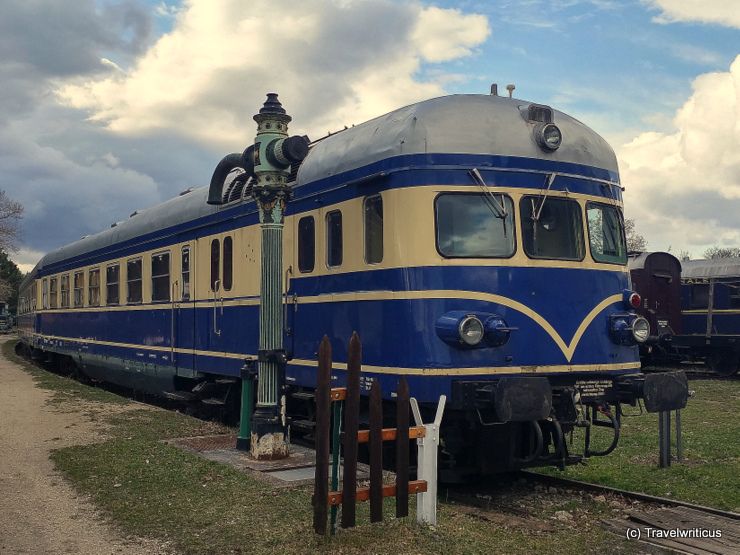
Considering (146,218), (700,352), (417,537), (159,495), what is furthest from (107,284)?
(700,352)

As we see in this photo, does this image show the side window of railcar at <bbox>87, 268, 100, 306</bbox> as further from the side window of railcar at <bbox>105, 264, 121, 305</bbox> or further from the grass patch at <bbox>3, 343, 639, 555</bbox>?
the grass patch at <bbox>3, 343, 639, 555</bbox>

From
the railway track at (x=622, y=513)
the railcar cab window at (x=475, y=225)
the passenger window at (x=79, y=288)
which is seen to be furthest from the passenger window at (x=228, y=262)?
the passenger window at (x=79, y=288)

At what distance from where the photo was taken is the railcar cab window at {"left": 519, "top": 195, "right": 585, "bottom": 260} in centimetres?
802

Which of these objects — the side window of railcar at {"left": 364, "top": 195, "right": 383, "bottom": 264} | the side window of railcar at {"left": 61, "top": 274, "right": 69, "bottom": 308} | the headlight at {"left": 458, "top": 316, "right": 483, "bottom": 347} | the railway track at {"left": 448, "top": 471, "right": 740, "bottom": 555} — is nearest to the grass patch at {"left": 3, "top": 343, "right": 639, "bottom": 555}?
the railway track at {"left": 448, "top": 471, "right": 740, "bottom": 555}

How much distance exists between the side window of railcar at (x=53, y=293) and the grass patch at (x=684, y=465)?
16.0 metres

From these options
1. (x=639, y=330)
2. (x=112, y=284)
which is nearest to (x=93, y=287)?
(x=112, y=284)

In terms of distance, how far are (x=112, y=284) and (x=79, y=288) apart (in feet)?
11.0

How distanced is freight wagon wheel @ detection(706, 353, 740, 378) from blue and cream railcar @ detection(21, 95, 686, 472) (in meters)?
18.0

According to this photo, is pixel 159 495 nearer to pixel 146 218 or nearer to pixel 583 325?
pixel 583 325

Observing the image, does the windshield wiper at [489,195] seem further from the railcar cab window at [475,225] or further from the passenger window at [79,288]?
the passenger window at [79,288]

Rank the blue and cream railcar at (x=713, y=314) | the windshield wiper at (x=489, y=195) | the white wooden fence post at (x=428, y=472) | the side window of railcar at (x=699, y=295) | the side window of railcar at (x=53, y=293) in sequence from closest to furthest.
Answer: the white wooden fence post at (x=428, y=472) → the windshield wiper at (x=489, y=195) → the side window of railcar at (x=53, y=293) → the blue and cream railcar at (x=713, y=314) → the side window of railcar at (x=699, y=295)

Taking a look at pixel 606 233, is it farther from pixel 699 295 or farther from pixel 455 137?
pixel 699 295

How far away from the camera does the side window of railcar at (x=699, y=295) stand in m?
25.1

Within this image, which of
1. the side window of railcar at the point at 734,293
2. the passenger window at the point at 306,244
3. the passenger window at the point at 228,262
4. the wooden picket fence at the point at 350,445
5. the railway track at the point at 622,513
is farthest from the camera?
the side window of railcar at the point at 734,293
